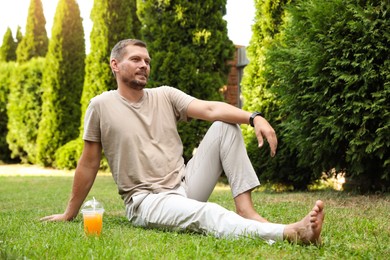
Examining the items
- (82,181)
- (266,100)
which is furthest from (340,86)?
(82,181)

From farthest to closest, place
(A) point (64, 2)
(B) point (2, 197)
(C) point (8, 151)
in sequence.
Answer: (C) point (8, 151) → (A) point (64, 2) → (B) point (2, 197)

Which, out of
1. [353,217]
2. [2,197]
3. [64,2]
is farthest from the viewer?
[64,2]

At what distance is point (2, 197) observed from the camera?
7.62 meters

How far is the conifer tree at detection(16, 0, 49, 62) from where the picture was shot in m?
21.6

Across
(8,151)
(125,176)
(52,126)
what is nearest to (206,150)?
(125,176)

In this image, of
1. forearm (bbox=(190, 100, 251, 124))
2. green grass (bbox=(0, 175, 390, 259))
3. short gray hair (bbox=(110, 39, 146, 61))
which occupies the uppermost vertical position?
short gray hair (bbox=(110, 39, 146, 61))

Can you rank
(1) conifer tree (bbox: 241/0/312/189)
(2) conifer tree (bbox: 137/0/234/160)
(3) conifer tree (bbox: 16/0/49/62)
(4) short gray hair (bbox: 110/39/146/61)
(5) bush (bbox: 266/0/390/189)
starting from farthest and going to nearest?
(3) conifer tree (bbox: 16/0/49/62)
(2) conifer tree (bbox: 137/0/234/160)
(1) conifer tree (bbox: 241/0/312/189)
(5) bush (bbox: 266/0/390/189)
(4) short gray hair (bbox: 110/39/146/61)

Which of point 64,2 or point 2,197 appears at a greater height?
point 64,2

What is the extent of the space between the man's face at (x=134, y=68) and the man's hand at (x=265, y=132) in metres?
0.90

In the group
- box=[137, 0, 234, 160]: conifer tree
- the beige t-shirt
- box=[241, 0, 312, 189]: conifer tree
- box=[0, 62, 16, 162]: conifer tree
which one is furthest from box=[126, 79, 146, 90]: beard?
box=[0, 62, 16, 162]: conifer tree

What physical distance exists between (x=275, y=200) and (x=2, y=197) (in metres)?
3.88

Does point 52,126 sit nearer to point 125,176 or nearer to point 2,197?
point 2,197

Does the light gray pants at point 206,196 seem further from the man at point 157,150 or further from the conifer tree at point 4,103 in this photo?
the conifer tree at point 4,103

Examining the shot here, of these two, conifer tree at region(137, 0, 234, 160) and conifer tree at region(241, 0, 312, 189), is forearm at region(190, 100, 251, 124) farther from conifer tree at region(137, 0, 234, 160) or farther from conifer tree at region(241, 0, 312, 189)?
conifer tree at region(137, 0, 234, 160)
